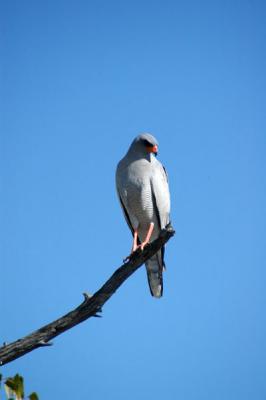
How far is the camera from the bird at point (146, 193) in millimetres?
7785

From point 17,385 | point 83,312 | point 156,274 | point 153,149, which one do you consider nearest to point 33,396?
point 17,385

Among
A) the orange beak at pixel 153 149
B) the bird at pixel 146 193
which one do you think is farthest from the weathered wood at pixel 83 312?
the orange beak at pixel 153 149

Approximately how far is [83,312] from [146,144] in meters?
3.24

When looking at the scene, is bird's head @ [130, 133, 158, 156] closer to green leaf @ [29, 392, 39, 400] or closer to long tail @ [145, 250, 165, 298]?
long tail @ [145, 250, 165, 298]

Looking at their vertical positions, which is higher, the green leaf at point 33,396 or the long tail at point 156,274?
the long tail at point 156,274

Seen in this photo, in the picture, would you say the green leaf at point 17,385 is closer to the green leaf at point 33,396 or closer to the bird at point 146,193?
the green leaf at point 33,396

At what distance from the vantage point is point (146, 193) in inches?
307

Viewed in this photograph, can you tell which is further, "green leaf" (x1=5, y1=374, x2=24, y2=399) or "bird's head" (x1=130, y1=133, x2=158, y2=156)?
"bird's head" (x1=130, y1=133, x2=158, y2=156)

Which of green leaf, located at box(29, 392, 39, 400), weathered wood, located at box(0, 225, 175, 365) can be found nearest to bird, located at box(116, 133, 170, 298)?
weathered wood, located at box(0, 225, 175, 365)

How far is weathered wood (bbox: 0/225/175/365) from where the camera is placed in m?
5.09

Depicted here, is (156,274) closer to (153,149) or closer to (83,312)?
(153,149)

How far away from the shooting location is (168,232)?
6.09m

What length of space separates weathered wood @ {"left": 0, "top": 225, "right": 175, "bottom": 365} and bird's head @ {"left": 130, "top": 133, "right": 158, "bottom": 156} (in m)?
2.05

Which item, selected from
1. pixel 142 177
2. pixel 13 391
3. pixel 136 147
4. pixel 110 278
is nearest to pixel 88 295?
pixel 110 278
